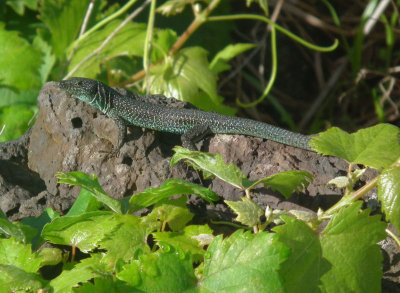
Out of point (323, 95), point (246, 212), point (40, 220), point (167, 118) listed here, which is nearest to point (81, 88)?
point (167, 118)

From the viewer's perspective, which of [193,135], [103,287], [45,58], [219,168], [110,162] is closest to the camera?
[103,287]

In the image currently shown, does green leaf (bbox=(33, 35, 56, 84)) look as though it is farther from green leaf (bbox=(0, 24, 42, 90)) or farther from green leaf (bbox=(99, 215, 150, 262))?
green leaf (bbox=(99, 215, 150, 262))

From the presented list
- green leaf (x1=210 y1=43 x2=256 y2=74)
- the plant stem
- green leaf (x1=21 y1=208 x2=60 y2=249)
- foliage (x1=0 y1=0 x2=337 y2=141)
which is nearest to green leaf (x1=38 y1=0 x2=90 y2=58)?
foliage (x1=0 y1=0 x2=337 y2=141)

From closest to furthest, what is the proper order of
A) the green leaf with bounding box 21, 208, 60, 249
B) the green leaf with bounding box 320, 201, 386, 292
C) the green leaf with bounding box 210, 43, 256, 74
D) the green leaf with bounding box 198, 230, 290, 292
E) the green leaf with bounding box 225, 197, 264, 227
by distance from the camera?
the green leaf with bounding box 198, 230, 290, 292, the green leaf with bounding box 320, 201, 386, 292, the green leaf with bounding box 225, 197, 264, 227, the green leaf with bounding box 21, 208, 60, 249, the green leaf with bounding box 210, 43, 256, 74

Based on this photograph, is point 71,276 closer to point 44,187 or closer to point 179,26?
point 44,187

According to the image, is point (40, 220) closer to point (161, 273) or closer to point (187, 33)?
point (161, 273)

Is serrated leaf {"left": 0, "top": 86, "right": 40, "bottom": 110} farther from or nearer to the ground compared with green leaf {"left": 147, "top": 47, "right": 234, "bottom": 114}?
nearer to the ground

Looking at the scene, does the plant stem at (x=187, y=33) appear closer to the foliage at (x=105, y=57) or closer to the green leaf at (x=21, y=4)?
the foliage at (x=105, y=57)

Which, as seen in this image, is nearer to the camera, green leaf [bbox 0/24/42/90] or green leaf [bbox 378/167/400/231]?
green leaf [bbox 378/167/400/231]

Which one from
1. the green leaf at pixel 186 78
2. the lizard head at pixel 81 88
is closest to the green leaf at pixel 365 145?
the lizard head at pixel 81 88
